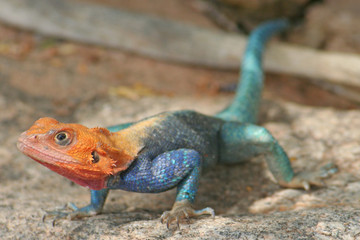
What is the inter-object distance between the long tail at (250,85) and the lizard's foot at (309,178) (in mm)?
790

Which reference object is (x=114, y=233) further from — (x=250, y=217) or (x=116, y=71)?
A: (x=116, y=71)

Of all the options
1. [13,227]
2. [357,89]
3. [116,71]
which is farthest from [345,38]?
[13,227]

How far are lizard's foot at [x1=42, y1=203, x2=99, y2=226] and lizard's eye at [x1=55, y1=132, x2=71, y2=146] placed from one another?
58 centimetres

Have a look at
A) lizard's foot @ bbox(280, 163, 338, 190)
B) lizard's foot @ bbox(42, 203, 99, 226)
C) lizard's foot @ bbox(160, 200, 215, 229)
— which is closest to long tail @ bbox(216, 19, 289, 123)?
lizard's foot @ bbox(280, 163, 338, 190)

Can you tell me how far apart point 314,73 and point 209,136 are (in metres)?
2.96

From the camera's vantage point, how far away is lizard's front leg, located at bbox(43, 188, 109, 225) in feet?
8.83

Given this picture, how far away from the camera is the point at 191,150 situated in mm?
2750

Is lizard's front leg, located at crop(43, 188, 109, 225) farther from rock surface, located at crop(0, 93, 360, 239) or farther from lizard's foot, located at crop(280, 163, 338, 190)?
lizard's foot, located at crop(280, 163, 338, 190)

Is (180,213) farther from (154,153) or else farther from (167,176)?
(154,153)

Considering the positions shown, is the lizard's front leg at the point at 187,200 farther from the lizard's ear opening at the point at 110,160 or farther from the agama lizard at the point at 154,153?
the lizard's ear opening at the point at 110,160

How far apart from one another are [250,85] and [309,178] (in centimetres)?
→ 131

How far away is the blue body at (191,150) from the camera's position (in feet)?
8.58

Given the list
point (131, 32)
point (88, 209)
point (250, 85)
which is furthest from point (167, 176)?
point (131, 32)

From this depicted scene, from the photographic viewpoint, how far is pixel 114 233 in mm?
2396
